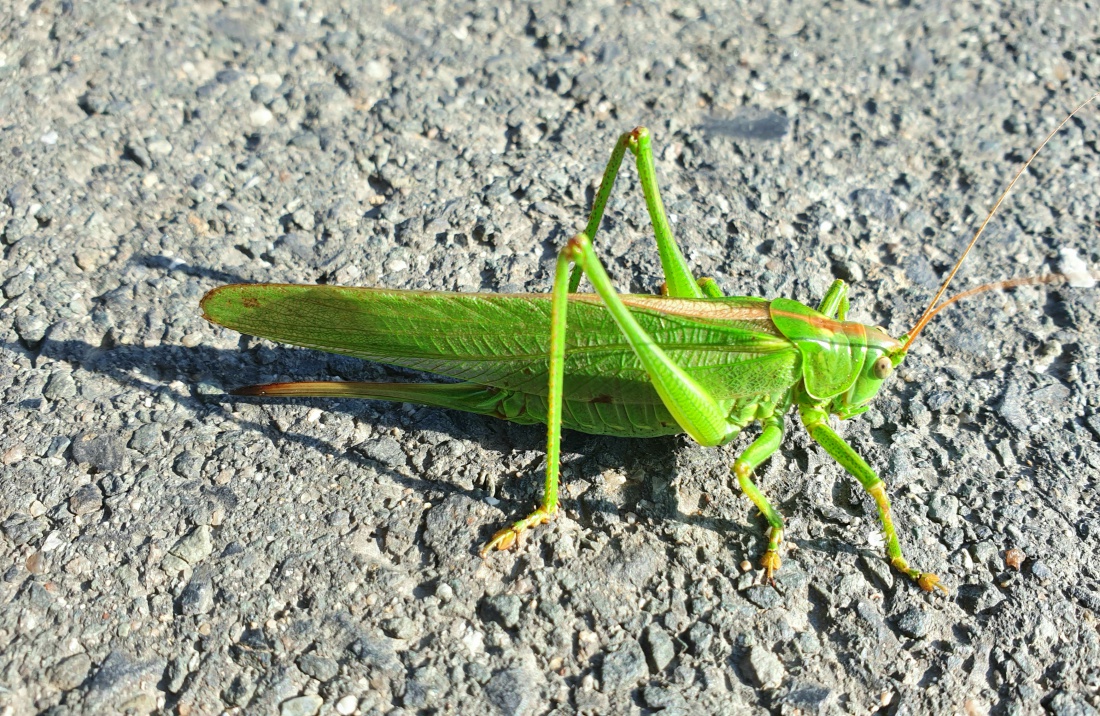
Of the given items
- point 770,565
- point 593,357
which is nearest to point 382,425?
point 593,357

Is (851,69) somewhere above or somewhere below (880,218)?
above

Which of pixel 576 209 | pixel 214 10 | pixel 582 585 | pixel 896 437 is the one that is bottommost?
pixel 582 585

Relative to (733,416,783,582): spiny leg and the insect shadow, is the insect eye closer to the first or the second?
(733,416,783,582): spiny leg

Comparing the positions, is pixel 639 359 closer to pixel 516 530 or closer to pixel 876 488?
pixel 516 530

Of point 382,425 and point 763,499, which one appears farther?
point 382,425

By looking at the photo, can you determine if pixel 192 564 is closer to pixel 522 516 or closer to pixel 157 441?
pixel 157 441

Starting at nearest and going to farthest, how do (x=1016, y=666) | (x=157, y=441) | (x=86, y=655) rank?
(x=86, y=655)
(x=1016, y=666)
(x=157, y=441)

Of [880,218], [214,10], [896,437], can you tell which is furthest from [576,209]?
[214,10]
